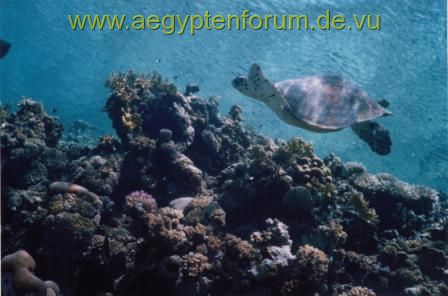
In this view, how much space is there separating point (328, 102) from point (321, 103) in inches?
7.8

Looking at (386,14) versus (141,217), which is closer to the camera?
(141,217)

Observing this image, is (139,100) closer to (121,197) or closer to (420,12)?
(121,197)

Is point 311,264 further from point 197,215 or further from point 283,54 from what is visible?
point 283,54

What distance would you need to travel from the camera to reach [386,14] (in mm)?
20562

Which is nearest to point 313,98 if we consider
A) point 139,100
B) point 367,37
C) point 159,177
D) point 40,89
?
point 159,177

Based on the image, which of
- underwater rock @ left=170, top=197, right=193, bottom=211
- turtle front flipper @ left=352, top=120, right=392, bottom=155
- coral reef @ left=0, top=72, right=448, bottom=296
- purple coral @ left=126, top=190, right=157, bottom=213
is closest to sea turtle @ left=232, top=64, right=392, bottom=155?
turtle front flipper @ left=352, top=120, right=392, bottom=155

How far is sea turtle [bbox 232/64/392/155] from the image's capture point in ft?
24.5

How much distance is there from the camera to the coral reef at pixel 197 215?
5562 mm

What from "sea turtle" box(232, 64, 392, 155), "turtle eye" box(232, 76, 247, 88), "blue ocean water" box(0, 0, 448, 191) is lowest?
"blue ocean water" box(0, 0, 448, 191)

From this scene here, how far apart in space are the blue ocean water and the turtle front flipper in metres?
11.3

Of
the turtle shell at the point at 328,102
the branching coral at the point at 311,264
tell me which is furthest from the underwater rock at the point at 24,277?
the turtle shell at the point at 328,102

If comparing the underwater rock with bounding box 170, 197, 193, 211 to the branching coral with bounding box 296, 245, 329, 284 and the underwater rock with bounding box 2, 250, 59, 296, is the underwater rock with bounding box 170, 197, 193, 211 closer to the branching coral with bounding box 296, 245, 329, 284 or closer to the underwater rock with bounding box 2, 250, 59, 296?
the underwater rock with bounding box 2, 250, 59, 296

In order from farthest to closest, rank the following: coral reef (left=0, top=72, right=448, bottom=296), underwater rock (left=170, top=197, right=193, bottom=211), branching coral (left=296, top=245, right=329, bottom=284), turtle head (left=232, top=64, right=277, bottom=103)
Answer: turtle head (left=232, top=64, right=277, bottom=103), underwater rock (left=170, top=197, right=193, bottom=211), coral reef (left=0, top=72, right=448, bottom=296), branching coral (left=296, top=245, right=329, bottom=284)

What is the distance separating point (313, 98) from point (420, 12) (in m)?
16.3
